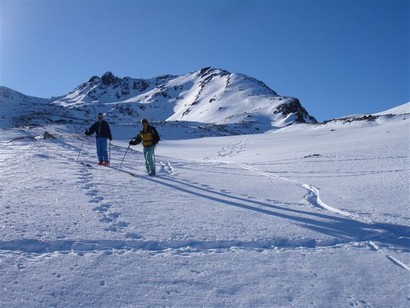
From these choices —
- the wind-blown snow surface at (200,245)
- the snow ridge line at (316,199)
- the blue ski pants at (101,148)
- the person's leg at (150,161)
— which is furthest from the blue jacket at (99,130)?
the snow ridge line at (316,199)

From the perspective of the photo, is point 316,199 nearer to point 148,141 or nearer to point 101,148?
point 148,141

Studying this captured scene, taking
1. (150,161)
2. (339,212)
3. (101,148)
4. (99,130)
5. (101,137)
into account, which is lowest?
(339,212)

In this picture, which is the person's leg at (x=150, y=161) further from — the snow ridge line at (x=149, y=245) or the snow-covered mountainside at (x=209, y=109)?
the snow-covered mountainside at (x=209, y=109)

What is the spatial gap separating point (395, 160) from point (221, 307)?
10419 millimetres

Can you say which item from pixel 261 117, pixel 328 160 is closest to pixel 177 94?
pixel 261 117

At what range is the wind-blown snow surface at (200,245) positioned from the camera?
10.5ft

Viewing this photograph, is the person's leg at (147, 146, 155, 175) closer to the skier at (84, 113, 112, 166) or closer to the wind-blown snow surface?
the wind-blown snow surface

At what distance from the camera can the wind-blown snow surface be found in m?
3.21

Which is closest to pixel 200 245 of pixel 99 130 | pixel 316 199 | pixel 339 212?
pixel 339 212

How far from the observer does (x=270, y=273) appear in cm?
365

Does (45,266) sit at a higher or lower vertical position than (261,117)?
lower

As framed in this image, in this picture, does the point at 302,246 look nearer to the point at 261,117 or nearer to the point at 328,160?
the point at 328,160

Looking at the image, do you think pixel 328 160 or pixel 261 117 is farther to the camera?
pixel 261 117

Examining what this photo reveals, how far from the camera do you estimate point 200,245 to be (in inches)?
171
